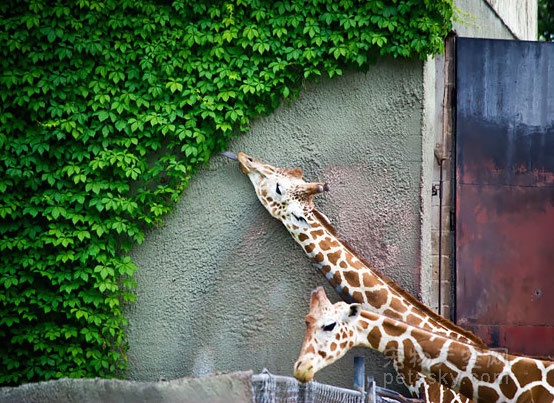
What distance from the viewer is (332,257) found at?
6031 mm

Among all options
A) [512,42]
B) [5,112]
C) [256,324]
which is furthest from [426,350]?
[5,112]

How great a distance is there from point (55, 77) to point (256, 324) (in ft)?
8.37

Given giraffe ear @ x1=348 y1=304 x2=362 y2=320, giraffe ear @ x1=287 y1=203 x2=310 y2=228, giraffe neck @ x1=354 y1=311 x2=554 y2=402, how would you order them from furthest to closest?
1. giraffe ear @ x1=287 y1=203 x2=310 y2=228
2. giraffe ear @ x1=348 y1=304 x2=362 y2=320
3. giraffe neck @ x1=354 y1=311 x2=554 y2=402

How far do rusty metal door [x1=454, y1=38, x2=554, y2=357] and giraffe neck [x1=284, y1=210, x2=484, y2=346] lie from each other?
1.07 m

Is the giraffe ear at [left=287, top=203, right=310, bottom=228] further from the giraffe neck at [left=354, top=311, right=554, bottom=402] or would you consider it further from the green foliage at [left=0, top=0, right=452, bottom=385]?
the giraffe neck at [left=354, top=311, right=554, bottom=402]

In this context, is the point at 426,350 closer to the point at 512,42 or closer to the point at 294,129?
the point at 294,129

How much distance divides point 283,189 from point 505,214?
1.97m

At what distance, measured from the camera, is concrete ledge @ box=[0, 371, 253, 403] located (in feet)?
11.7

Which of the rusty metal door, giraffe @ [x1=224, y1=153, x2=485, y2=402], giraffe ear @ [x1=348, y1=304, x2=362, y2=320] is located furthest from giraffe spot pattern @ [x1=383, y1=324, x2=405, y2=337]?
the rusty metal door

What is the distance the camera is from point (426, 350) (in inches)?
182

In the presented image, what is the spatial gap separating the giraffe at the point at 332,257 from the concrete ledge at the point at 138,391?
2.26 m

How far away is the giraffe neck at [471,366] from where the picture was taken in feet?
14.9

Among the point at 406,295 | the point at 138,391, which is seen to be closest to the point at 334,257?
the point at 406,295

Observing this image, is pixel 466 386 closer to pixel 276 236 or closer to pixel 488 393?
pixel 488 393
